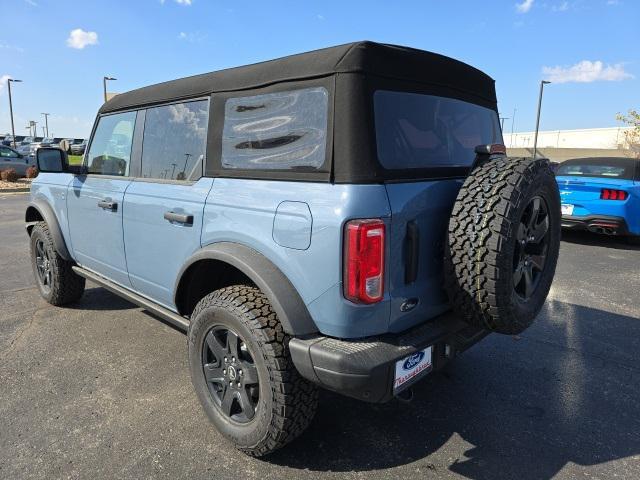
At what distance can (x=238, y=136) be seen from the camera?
2574mm

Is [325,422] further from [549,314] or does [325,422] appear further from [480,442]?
[549,314]

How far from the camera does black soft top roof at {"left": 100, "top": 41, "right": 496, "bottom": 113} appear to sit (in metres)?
2.13

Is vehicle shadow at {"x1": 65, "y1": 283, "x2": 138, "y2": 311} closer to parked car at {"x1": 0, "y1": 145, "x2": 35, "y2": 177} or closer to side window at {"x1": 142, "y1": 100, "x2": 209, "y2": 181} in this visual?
side window at {"x1": 142, "y1": 100, "x2": 209, "y2": 181}

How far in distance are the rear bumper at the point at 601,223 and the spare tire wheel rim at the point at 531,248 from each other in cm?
558

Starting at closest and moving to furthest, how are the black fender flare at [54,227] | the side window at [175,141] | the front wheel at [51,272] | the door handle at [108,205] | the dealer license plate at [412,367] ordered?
the dealer license plate at [412,367]
the side window at [175,141]
the door handle at [108,205]
the black fender flare at [54,227]
the front wheel at [51,272]

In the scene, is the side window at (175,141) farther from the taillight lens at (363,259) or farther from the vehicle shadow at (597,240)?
the vehicle shadow at (597,240)

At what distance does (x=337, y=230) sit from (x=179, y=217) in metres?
1.20

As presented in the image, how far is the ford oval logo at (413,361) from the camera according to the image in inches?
83.6

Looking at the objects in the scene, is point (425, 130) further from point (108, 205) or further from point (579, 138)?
point (579, 138)

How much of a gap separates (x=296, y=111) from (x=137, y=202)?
1453 millimetres

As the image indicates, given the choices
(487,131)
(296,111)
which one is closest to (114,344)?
(296,111)

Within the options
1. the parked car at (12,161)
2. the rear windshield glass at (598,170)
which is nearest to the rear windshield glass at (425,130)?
the rear windshield glass at (598,170)

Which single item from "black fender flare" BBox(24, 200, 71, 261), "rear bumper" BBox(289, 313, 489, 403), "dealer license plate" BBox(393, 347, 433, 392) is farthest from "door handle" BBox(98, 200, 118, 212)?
"dealer license plate" BBox(393, 347, 433, 392)

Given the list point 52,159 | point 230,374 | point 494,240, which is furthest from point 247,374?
point 52,159
